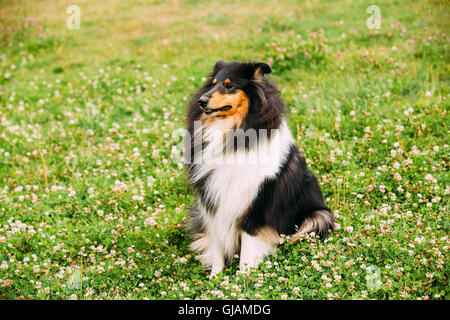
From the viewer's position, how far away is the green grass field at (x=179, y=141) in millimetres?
3797

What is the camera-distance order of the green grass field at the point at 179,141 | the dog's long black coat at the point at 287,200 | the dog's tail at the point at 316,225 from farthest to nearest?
the dog's tail at the point at 316,225, the dog's long black coat at the point at 287,200, the green grass field at the point at 179,141

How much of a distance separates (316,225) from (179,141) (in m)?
2.88

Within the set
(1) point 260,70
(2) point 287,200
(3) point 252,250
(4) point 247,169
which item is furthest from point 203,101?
(3) point 252,250

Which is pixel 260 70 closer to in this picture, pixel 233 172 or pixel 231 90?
pixel 231 90

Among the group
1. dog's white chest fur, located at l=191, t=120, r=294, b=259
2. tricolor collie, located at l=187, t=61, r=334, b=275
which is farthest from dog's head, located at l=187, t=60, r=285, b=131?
dog's white chest fur, located at l=191, t=120, r=294, b=259

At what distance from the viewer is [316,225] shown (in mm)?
4105

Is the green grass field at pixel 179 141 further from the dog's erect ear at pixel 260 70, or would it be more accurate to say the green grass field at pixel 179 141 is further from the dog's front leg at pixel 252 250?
the dog's erect ear at pixel 260 70

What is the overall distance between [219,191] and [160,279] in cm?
91

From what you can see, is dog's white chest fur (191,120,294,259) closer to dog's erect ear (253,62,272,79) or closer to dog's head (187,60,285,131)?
dog's head (187,60,285,131)

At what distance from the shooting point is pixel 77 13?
12.6 m

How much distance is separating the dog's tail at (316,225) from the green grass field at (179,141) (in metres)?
0.08

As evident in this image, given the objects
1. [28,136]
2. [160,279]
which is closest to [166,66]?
[28,136]

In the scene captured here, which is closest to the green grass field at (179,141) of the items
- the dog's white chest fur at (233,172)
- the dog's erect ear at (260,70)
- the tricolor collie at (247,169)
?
the tricolor collie at (247,169)
